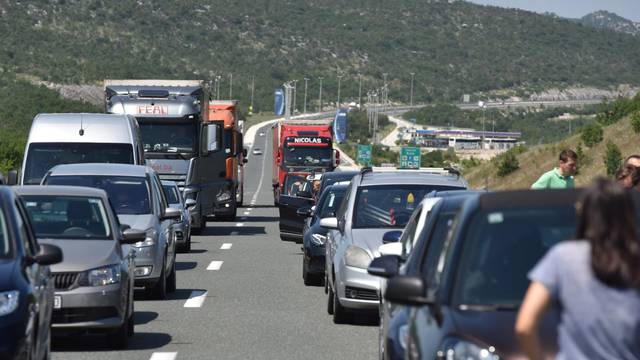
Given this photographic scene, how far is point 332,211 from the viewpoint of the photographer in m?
20.4

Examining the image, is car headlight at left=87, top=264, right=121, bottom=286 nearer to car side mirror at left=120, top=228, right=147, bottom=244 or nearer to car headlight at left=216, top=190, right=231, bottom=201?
car side mirror at left=120, top=228, right=147, bottom=244

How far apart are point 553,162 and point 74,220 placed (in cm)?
5689

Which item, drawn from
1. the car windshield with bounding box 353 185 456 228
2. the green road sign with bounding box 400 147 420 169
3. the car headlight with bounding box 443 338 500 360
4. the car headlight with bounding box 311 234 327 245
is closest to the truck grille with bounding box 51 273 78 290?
the car windshield with bounding box 353 185 456 228

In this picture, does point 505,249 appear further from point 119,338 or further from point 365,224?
point 365,224

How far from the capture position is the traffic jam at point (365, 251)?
18.4 ft

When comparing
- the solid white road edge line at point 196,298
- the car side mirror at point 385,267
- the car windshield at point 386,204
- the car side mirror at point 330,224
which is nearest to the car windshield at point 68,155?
the solid white road edge line at point 196,298

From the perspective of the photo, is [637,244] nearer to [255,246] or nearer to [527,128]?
[255,246]

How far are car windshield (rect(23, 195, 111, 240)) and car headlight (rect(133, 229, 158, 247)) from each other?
2799 mm

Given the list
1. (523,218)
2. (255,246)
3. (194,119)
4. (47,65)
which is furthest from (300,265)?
(47,65)

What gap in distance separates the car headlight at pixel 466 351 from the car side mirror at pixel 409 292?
47cm

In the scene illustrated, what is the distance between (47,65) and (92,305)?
127819 mm

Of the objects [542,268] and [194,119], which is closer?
[542,268]

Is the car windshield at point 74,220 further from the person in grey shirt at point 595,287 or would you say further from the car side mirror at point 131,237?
the person in grey shirt at point 595,287

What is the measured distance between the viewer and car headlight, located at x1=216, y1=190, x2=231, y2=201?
3784cm
